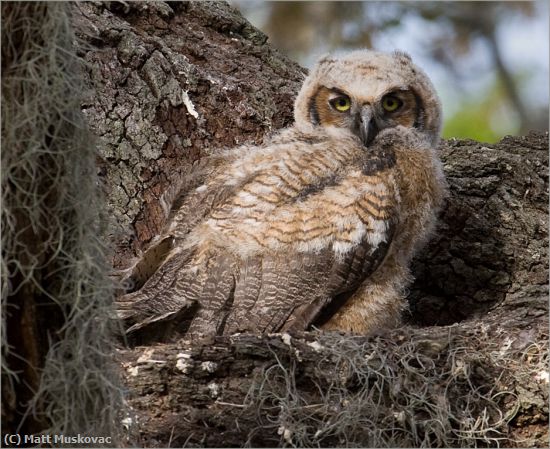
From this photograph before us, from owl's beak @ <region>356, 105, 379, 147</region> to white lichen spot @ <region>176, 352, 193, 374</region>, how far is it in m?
1.13

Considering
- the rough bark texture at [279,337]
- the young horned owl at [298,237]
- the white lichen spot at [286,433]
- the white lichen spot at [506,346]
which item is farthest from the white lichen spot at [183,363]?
the white lichen spot at [506,346]

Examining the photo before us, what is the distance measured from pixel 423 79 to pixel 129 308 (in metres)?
1.38

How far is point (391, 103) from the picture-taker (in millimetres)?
3471

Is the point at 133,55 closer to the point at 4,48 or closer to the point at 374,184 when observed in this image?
the point at 374,184

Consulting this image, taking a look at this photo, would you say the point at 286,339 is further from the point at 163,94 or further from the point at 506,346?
the point at 163,94

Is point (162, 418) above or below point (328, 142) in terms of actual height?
below

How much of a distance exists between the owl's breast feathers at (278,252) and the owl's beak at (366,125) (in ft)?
0.59

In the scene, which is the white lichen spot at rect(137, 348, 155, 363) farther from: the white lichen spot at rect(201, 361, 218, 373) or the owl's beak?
the owl's beak

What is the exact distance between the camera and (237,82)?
3.95 meters

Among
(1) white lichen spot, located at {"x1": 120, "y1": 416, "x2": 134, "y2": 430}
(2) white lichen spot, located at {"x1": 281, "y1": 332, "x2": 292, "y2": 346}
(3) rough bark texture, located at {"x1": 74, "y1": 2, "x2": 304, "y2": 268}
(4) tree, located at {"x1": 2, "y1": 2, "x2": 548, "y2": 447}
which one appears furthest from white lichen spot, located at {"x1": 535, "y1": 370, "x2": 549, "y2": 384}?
(3) rough bark texture, located at {"x1": 74, "y1": 2, "x2": 304, "y2": 268}

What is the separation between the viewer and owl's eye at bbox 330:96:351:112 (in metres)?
3.48

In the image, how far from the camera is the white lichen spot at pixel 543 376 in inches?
107

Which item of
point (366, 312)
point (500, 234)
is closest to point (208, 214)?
point (366, 312)

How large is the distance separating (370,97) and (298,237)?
2.22 ft
